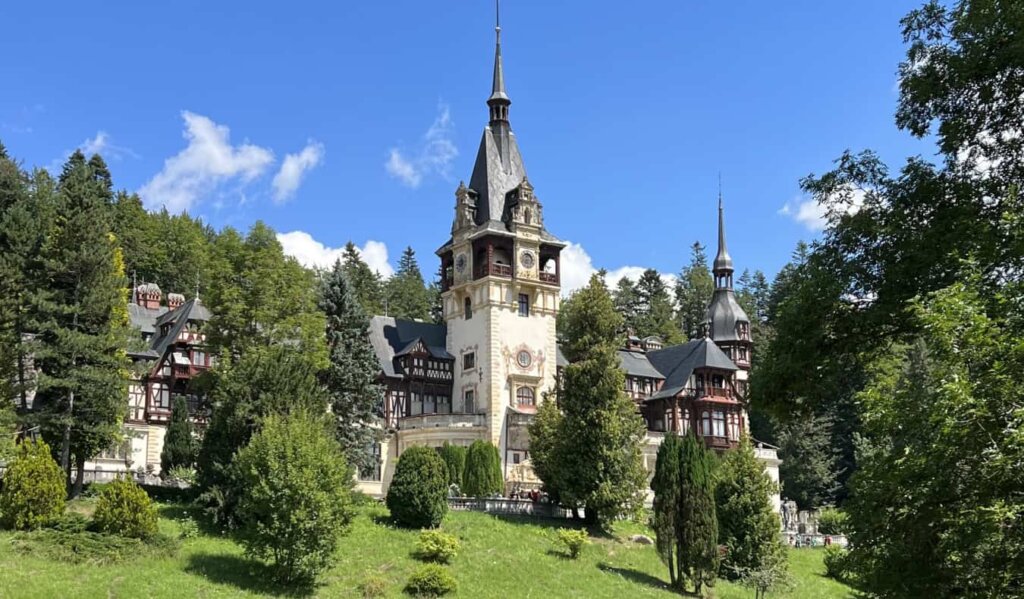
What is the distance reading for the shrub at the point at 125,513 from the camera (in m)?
33.6

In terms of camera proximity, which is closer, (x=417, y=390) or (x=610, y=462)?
(x=610, y=462)

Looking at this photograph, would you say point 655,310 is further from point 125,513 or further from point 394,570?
point 125,513

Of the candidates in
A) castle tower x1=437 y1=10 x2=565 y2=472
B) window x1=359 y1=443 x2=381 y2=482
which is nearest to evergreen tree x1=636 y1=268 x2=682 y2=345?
castle tower x1=437 y1=10 x2=565 y2=472

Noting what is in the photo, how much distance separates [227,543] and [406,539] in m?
6.68

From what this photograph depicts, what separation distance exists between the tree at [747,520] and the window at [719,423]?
23226 mm

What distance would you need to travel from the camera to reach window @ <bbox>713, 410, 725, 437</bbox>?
70.2 m

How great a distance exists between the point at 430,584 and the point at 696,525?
39.0ft

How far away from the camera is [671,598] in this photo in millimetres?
38844

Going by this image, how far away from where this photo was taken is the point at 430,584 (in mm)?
34438

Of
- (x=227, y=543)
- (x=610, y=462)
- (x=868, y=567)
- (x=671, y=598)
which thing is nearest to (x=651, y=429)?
(x=610, y=462)

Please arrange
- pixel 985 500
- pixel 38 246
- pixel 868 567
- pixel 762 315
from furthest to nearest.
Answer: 1. pixel 762 315
2. pixel 38 246
3. pixel 868 567
4. pixel 985 500

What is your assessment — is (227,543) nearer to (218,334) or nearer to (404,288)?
(218,334)

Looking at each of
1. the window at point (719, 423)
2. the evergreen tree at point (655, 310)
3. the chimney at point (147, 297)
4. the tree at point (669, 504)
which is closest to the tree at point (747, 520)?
the tree at point (669, 504)

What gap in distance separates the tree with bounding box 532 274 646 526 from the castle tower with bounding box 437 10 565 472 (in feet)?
39.5
